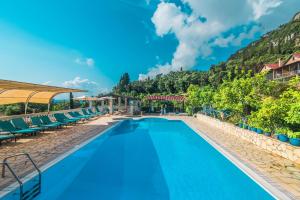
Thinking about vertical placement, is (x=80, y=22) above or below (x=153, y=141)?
above

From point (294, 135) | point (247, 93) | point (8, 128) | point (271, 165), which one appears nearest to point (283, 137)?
point (294, 135)

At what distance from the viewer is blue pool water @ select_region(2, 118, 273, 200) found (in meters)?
5.19

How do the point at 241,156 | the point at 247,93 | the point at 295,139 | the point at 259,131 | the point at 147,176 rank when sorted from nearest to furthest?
1. the point at 147,176
2. the point at 295,139
3. the point at 241,156
4. the point at 259,131
5. the point at 247,93

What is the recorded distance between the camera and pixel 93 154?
28.6 ft

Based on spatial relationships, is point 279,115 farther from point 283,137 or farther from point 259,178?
point 259,178

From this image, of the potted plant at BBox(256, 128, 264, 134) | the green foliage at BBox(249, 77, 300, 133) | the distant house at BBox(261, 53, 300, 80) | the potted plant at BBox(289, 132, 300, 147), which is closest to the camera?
the potted plant at BBox(289, 132, 300, 147)

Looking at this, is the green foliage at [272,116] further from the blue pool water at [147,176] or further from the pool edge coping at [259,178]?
the blue pool water at [147,176]

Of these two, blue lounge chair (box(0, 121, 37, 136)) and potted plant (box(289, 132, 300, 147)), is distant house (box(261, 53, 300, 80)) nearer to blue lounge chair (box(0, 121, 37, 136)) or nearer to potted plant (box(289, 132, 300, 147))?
potted plant (box(289, 132, 300, 147))

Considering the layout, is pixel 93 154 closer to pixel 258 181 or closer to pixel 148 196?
pixel 148 196

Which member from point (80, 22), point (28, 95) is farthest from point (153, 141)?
point (80, 22)

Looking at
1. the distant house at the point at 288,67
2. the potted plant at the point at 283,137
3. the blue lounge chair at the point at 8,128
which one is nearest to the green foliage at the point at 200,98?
the potted plant at the point at 283,137

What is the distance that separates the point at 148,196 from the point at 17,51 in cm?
2388

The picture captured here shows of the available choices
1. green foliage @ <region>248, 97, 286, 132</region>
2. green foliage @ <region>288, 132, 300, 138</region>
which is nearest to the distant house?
green foliage @ <region>248, 97, 286, 132</region>

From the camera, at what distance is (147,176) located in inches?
251
